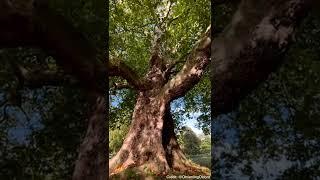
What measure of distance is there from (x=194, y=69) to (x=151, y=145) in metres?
3.52

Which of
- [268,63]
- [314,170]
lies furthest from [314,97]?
[268,63]

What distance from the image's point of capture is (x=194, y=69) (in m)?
19.4

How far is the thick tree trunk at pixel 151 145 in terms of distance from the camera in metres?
19.1

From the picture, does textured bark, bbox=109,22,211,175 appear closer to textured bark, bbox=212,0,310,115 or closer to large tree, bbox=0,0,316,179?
large tree, bbox=0,0,316,179

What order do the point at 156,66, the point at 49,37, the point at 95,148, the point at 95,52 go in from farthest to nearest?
the point at 156,66 → the point at 95,52 → the point at 95,148 → the point at 49,37

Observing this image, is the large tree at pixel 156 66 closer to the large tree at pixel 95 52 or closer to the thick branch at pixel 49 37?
the large tree at pixel 95 52

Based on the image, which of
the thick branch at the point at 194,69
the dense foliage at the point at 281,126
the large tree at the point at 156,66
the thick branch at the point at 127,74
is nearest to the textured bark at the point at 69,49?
the dense foliage at the point at 281,126

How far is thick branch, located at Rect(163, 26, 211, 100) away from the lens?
63.5ft

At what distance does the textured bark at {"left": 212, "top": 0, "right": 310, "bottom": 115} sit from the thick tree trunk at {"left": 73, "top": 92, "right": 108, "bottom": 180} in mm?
2825

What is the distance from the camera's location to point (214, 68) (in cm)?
759

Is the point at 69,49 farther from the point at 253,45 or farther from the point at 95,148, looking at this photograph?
the point at 253,45

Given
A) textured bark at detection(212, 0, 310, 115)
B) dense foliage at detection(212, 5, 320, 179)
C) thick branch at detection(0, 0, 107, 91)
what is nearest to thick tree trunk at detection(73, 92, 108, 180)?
thick branch at detection(0, 0, 107, 91)

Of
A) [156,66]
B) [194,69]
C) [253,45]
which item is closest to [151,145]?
Answer: [194,69]

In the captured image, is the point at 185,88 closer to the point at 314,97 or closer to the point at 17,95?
the point at 314,97
